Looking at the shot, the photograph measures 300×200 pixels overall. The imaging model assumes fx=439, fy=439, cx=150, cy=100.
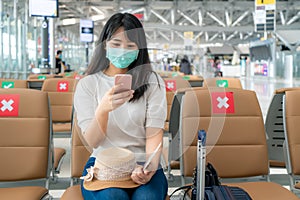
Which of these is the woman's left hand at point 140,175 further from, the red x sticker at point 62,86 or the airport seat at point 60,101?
the red x sticker at point 62,86

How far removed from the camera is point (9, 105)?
2.43 meters

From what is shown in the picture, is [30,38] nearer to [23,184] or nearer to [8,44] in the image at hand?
[8,44]

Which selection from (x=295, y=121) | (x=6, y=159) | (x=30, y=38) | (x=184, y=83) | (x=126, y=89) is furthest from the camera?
(x=30, y=38)

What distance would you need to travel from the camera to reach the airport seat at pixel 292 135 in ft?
8.25

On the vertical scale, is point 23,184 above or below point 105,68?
below

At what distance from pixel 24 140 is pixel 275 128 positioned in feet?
5.91

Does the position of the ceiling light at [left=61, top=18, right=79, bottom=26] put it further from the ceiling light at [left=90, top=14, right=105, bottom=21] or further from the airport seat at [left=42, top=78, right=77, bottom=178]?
the airport seat at [left=42, top=78, right=77, bottom=178]

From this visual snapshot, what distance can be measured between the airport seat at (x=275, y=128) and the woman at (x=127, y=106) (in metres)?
1.47

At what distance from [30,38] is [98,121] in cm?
1675

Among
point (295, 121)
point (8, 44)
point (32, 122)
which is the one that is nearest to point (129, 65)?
point (32, 122)

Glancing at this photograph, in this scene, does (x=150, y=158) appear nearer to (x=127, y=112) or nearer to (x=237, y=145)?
(x=127, y=112)

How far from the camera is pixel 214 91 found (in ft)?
6.71

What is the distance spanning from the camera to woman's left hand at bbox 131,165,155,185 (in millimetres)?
1731

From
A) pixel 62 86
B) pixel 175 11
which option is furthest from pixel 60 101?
pixel 175 11
